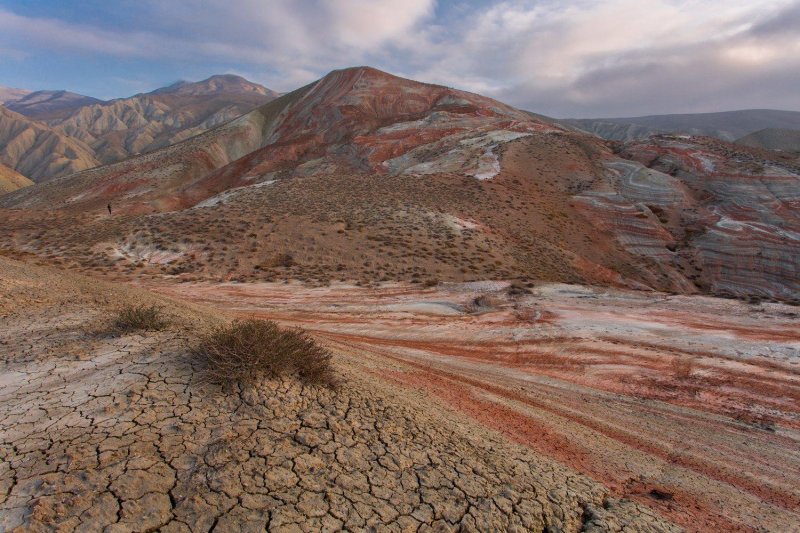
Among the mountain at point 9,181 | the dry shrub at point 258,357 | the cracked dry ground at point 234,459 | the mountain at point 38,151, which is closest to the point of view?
the cracked dry ground at point 234,459

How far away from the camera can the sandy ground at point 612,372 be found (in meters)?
6.22

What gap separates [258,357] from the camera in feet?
17.3

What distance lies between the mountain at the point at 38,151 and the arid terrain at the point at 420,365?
17184 centimetres

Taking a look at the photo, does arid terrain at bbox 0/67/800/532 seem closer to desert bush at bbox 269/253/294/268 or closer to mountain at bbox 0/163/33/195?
desert bush at bbox 269/253/294/268

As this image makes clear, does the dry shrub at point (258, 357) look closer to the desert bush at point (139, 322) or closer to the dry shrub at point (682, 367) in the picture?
the desert bush at point (139, 322)

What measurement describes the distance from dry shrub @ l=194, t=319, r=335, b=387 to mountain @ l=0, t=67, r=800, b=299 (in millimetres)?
13719

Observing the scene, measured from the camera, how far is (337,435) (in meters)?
4.72

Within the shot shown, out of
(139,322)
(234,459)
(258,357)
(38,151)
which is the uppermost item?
(38,151)

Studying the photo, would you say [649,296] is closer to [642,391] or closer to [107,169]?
[642,391]

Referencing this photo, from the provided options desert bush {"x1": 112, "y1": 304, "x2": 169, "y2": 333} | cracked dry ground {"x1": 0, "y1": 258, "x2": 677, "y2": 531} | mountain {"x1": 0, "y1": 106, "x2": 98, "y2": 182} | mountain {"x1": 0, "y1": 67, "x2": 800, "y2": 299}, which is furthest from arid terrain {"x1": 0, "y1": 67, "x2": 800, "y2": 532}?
mountain {"x1": 0, "y1": 106, "x2": 98, "y2": 182}

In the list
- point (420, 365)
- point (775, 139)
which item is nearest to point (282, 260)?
point (420, 365)

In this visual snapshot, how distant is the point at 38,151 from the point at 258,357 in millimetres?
234070

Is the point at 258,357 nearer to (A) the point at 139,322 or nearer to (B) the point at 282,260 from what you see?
(A) the point at 139,322

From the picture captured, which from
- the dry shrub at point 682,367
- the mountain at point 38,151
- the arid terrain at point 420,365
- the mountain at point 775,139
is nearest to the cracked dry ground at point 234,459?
the arid terrain at point 420,365
